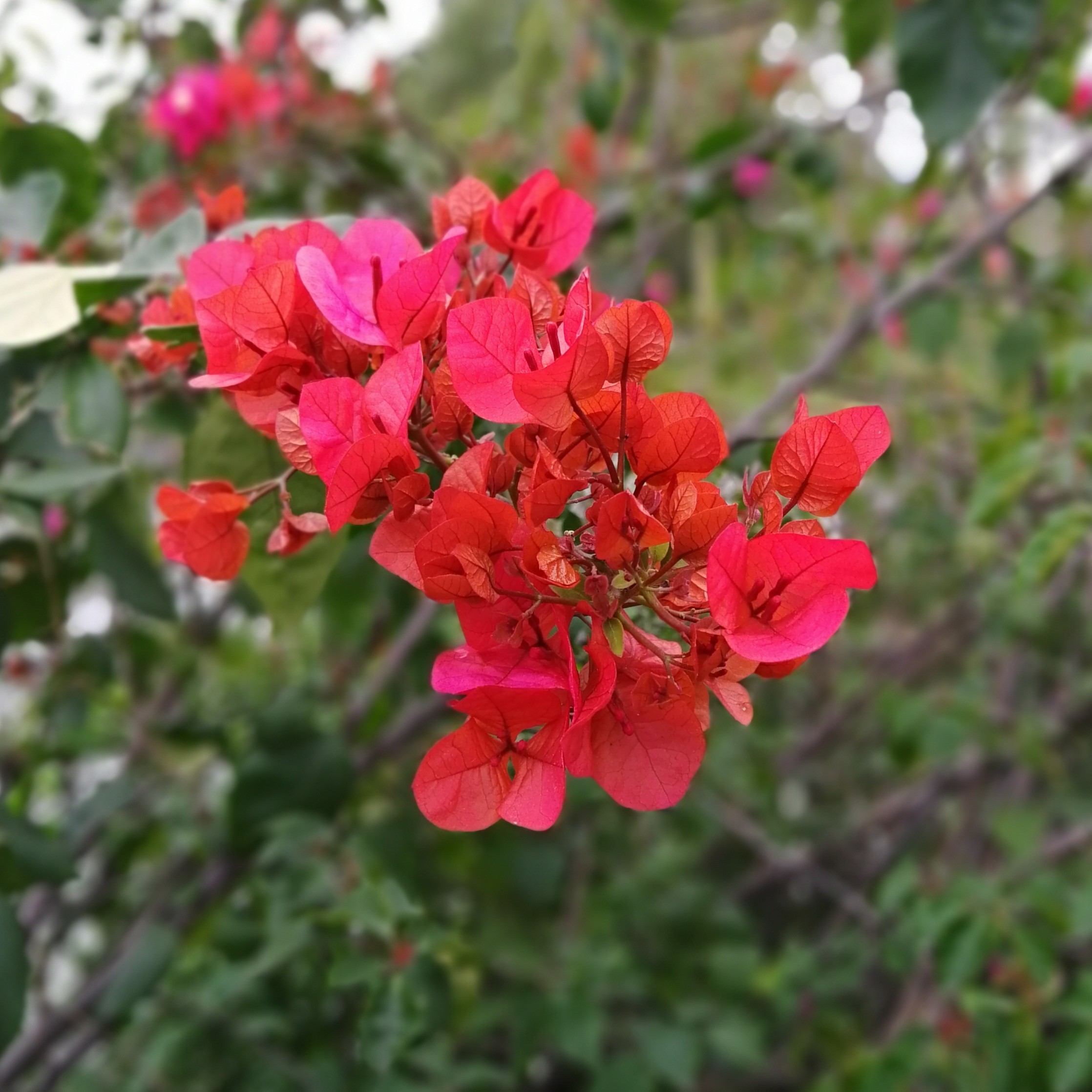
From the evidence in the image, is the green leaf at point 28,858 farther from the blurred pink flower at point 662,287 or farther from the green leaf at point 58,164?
the blurred pink flower at point 662,287

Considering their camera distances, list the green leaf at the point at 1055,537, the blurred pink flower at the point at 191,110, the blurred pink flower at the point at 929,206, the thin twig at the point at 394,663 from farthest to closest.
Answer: the blurred pink flower at the point at 929,206 < the blurred pink flower at the point at 191,110 < the thin twig at the point at 394,663 < the green leaf at the point at 1055,537

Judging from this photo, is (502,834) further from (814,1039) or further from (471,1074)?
(814,1039)

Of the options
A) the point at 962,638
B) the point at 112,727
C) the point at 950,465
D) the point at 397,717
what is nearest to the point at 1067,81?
the point at 950,465

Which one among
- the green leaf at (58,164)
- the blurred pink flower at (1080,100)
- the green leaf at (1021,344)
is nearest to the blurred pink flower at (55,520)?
the green leaf at (58,164)

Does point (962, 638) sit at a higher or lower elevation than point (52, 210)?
lower

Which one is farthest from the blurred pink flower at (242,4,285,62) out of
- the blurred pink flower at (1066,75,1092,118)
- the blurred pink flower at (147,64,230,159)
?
the blurred pink flower at (1066,75,1092,118)

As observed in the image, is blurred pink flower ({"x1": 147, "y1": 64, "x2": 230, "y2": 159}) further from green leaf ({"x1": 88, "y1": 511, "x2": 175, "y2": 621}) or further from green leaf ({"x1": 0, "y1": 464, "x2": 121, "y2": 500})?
green leaf ({"x1": 0, "y1": 464, "x2": 121, "y2": 500})

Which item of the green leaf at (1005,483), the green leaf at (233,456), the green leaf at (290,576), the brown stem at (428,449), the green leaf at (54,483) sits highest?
the brown stem at (428,449)
